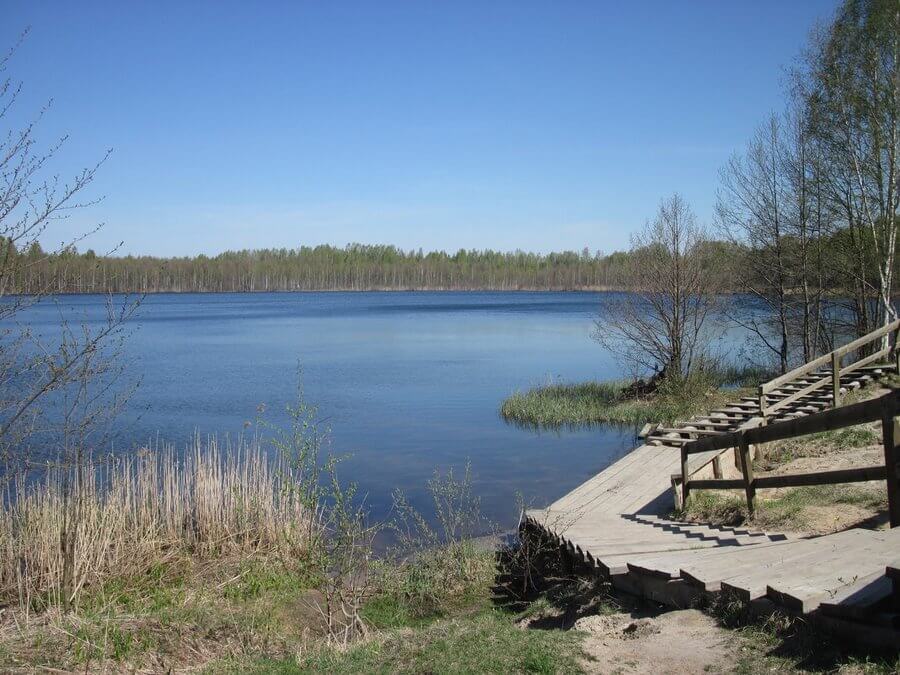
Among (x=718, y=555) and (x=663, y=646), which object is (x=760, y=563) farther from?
(x=663, y=646)

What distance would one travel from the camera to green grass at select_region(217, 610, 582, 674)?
557cm

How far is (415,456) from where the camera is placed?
2002 cm

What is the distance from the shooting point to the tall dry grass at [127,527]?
879 centimetres

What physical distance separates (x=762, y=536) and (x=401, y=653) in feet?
12.5

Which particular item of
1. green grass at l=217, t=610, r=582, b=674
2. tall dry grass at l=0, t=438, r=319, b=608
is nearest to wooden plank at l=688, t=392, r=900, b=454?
green grass at l=217, t=610, r=582, b=674

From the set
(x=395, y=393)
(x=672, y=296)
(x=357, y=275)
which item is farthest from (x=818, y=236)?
(x=357, y=275)

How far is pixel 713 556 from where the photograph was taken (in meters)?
7.07

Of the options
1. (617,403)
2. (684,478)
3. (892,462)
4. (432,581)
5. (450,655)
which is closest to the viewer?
(450,655)

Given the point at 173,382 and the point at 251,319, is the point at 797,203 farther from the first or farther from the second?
the point at 251,319

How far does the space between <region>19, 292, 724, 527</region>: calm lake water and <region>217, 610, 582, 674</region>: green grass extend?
15.8 feet

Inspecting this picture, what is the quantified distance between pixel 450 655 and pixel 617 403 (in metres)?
21.1

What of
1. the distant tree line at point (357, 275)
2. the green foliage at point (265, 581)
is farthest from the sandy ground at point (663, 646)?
the distant tree line at point (357, 275)

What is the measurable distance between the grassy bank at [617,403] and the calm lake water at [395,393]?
3.10 feet

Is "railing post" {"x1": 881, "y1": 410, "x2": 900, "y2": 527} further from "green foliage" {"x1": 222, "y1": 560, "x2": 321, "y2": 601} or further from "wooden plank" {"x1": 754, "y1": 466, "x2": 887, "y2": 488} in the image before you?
"green foliage" {"x1": 222, "y1": 560, "x2": 321, "y2": 601}
